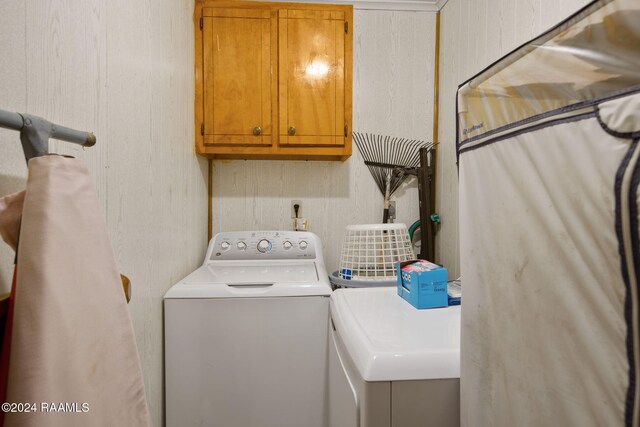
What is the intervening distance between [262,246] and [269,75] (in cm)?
98

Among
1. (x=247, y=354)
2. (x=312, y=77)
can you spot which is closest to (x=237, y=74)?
(x=312, y=77)

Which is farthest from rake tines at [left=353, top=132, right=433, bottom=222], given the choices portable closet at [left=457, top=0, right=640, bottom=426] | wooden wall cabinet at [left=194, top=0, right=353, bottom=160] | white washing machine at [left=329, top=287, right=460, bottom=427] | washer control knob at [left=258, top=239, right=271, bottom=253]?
portable closet at [left=457, top=0, right=640, bottom=426]

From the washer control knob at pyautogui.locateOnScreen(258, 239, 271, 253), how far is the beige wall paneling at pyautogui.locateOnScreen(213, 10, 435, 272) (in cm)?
32

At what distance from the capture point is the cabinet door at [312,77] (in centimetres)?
183

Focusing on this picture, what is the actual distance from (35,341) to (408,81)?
227 cm

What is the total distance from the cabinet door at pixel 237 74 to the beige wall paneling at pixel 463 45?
1.07m

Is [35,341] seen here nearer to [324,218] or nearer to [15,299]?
[15,299]

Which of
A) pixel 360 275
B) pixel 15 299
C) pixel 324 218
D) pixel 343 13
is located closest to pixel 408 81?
pixel 343 13

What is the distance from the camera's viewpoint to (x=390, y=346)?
815mm

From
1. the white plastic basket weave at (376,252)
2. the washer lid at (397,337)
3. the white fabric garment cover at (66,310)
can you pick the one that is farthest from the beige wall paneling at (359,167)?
the white fabric garment cover at (66,310)

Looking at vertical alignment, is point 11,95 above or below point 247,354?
above

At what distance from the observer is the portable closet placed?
362 mm

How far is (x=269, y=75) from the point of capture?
1.85 m

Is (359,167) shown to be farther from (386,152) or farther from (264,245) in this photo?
(264,245)
